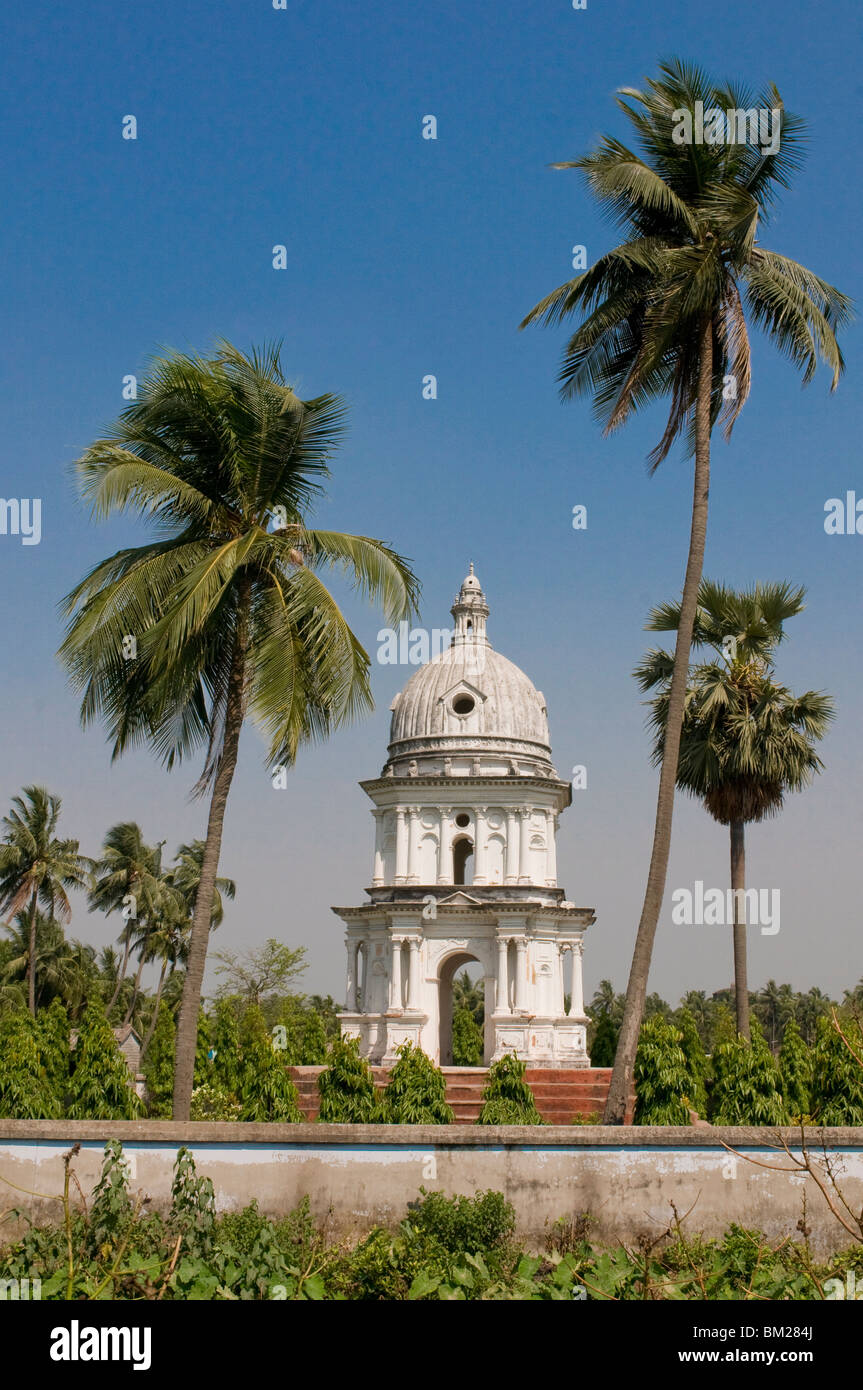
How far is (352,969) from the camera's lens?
1619 inches

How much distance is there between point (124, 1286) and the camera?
9.21 meters

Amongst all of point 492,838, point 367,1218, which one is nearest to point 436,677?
point 492,838

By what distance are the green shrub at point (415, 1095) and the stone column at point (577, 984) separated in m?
19.3

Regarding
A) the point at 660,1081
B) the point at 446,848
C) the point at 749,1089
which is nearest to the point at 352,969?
the point at 446,848

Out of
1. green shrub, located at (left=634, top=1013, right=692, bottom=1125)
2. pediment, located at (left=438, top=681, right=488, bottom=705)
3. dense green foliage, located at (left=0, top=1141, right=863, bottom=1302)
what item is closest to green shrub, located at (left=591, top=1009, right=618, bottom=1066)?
green shrub, located at (left=634, top=1013, right=692, bottom=1125)

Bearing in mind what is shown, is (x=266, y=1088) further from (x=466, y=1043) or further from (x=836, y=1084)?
(x=466, y=1043)

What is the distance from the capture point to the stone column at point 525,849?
4088 centimetres

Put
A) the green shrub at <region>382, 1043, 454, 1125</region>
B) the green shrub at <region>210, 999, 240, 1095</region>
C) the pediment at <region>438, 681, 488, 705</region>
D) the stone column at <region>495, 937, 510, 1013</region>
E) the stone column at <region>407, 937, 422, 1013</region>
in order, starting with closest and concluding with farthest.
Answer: the green shrub at <region>382, 1043, 454, 1125</region>, the green shrub at <region>210, 999, 240, 1095</region>, the stone column at <region>495, 937, 510, 1013</region>, the stone column at <region>407, 937, 422, 1013</region>, the pediment at <region>438, 681, 488, 705</region>

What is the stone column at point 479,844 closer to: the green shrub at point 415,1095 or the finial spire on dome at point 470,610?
the finial spire on dome at point 470,610

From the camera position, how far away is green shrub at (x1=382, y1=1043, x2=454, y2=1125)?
67.2 feet

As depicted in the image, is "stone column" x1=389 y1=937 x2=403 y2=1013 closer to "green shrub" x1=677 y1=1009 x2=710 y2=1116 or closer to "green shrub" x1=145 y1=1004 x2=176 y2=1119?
"green shrub" x1=145 y1=1004 x2=176 y2=1119

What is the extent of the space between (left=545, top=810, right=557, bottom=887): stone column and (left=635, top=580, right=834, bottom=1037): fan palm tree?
17.4 m

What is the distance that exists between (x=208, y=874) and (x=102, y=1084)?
11.0 metres

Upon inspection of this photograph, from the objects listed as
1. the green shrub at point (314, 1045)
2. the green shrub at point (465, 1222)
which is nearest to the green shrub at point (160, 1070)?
the green shrub at point (314, 1045)
